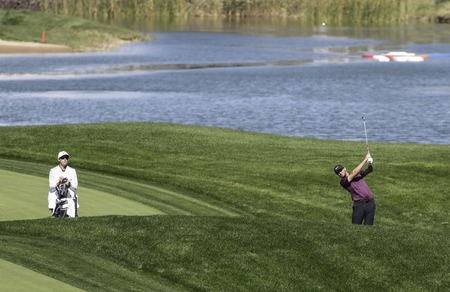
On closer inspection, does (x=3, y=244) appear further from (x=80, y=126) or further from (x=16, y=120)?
(x=16, y=120)

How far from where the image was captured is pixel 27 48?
166m

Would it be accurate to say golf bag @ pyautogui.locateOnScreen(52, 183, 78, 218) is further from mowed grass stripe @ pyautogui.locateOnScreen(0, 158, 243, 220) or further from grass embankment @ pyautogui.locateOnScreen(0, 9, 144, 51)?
grass embankment @ pyautogui.locateOnScreen(0, 9, 144, 51)

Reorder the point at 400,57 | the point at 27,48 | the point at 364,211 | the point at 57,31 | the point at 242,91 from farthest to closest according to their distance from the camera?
the point at 57,31, the point at 27,48, the point at 400,57, the point at 242,91, the point at 364,211

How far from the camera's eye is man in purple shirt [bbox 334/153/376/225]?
83.5ft

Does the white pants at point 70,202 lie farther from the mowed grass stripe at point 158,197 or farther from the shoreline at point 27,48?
the shoreline at point 27,48

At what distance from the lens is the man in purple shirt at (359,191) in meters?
25.4

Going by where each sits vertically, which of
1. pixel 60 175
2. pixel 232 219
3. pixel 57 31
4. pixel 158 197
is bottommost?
pixel 57 31

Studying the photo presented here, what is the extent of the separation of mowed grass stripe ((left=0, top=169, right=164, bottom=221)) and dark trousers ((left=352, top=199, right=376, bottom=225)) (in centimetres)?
509

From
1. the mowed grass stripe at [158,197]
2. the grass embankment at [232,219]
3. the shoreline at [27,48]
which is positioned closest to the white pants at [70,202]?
the grass embankment at [232,219]

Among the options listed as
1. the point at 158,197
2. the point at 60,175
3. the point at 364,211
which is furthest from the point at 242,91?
the point at 60,175

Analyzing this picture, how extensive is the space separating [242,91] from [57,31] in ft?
264

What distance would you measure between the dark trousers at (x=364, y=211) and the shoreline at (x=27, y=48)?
14250 cm

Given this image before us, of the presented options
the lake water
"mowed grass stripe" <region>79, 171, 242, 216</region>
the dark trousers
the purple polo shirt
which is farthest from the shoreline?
the purple polo shirt

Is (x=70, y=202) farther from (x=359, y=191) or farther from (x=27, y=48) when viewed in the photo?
(x=27, y=48)
